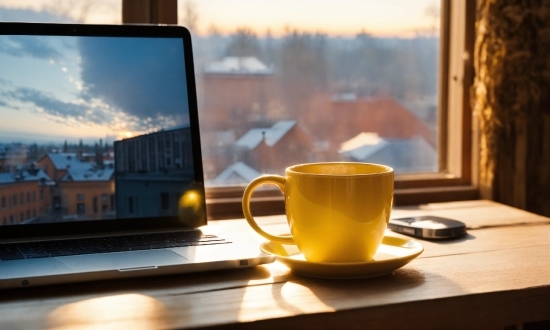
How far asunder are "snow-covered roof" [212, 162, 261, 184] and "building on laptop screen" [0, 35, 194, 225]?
292 mm

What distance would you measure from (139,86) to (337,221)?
41cm

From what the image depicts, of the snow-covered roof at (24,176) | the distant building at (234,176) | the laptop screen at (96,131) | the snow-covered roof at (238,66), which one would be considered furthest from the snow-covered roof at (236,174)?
the snow-covered roof at (24,176)

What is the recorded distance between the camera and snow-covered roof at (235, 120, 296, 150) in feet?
4.25

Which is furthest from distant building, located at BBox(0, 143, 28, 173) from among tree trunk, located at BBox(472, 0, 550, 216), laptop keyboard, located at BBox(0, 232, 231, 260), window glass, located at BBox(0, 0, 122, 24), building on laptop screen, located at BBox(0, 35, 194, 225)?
tree trunk, located at BBox(472, 0, 550, 216)

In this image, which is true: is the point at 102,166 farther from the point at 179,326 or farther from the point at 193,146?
the point at 179,326

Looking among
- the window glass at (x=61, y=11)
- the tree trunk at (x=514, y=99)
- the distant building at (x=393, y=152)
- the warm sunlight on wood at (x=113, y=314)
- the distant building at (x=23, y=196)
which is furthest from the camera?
the distant building at (x=393, y=152)

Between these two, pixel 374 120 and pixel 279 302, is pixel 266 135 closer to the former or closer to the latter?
pixel 374 120

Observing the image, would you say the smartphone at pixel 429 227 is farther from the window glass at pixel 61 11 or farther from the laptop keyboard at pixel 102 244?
the window glass at pixel 61 11

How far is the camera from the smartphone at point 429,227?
97 centimetres

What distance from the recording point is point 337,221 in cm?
75

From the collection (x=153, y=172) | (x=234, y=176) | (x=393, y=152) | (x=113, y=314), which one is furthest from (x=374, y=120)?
(x=113, y=314)

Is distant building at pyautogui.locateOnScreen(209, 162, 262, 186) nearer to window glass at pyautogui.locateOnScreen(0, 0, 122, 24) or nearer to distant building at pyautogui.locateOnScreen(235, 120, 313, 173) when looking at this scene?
distant building at pyautogui.locateOnScreen(235, 120, 313, 173)

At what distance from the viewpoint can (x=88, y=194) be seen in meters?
0.93

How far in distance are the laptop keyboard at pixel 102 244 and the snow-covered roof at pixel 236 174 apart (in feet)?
1.19
